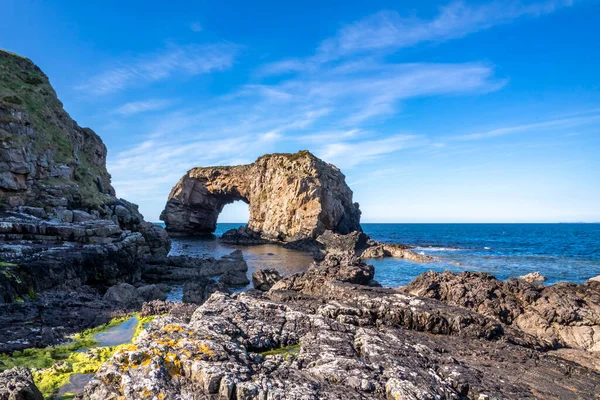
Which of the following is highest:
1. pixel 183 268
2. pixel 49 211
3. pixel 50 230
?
pixel 49 211

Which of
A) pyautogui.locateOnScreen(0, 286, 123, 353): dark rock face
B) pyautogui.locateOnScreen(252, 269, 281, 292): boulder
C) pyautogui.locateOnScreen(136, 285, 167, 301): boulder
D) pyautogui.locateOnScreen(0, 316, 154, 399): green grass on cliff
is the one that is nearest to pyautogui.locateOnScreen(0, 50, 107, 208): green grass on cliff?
pyautogui.locateOnScreen(136, 285, 167, 301): boulder

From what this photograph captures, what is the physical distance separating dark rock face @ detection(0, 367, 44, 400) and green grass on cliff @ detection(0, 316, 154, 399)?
3.14 feet

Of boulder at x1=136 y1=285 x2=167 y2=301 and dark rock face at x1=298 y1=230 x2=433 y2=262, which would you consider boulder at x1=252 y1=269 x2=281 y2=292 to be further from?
dark rock face at x1=298 y1=230 x2=433 y2=262

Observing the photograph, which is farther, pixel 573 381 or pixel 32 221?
pixel 32 221

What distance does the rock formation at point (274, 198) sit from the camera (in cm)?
6875

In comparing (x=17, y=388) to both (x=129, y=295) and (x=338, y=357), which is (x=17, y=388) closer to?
(x=338, y=357)

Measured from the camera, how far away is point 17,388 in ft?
15.4

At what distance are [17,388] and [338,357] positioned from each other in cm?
459

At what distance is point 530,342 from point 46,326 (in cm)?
1280

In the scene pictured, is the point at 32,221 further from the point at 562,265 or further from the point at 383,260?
the point at 562,265

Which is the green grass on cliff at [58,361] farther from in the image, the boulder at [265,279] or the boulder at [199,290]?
the boulder at [265,279]

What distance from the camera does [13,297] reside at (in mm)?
13453

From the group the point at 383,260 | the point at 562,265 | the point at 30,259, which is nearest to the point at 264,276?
the point at 30,259

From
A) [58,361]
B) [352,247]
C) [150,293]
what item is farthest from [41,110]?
[352,247]
